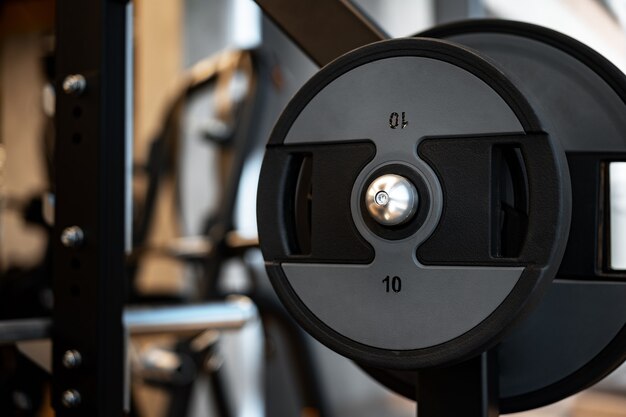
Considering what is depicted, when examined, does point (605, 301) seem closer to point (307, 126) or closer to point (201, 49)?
point (307, 126)

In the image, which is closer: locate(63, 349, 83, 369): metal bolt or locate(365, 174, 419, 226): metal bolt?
locate(365, 174, 419, 226): metal bolt

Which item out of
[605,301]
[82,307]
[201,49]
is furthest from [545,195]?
[201,49]

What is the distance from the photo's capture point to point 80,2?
2.72ft

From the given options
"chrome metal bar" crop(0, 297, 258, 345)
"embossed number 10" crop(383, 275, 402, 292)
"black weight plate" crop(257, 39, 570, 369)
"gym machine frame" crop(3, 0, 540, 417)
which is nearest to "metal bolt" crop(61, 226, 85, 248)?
"gym machine frame" crop(3, 0, 540, 417)

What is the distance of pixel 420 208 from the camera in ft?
1.73

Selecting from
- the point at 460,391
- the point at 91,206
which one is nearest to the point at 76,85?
the point at 91,206

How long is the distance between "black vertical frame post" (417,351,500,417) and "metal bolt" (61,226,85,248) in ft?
1.40

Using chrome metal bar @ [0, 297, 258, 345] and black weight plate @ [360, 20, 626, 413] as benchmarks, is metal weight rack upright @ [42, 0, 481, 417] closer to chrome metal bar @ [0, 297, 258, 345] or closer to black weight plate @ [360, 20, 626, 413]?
chrome metal bar @ [0, 297, 258, 345]

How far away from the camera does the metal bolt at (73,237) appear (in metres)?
0.79

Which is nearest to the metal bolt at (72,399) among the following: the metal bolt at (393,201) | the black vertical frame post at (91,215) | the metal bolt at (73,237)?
the black vertical frame post at (91,215)

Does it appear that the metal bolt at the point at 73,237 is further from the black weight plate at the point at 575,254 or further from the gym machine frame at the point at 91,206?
the black weight plate at the point at 575,254

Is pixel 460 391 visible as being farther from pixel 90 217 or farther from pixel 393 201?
pixel 90 217

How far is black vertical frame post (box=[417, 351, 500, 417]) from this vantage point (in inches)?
22.5

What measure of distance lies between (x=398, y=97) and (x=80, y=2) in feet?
1.53
